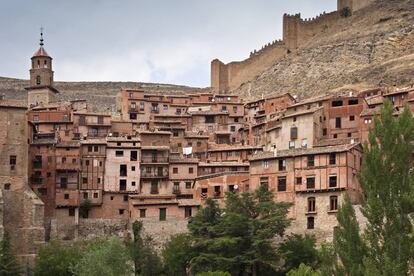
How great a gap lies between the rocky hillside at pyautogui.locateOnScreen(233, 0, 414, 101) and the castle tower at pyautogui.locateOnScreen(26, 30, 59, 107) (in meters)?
25.3

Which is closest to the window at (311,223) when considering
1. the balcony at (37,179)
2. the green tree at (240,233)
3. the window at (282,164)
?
the green tree at (240,233)

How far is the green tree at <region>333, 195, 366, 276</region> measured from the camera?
95.3ft

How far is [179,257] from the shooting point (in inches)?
2090

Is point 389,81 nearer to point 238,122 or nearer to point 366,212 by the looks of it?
point 238,122

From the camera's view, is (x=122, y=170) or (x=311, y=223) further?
(x=122, y=170)

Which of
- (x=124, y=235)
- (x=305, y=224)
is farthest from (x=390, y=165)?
(x=124, y=235)

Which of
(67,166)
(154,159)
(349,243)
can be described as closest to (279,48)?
(154,159)

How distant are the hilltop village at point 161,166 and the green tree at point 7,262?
A: 2.78m

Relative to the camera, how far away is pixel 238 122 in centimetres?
8269

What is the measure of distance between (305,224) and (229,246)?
7.76 metres

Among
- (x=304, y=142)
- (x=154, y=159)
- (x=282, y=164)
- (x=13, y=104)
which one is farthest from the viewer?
(x=154, y=159)

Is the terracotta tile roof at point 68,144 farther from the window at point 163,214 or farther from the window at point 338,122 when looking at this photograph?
the window at point 338,122

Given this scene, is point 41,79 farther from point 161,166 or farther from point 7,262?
point 7,262

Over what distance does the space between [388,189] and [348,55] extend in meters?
79.2
